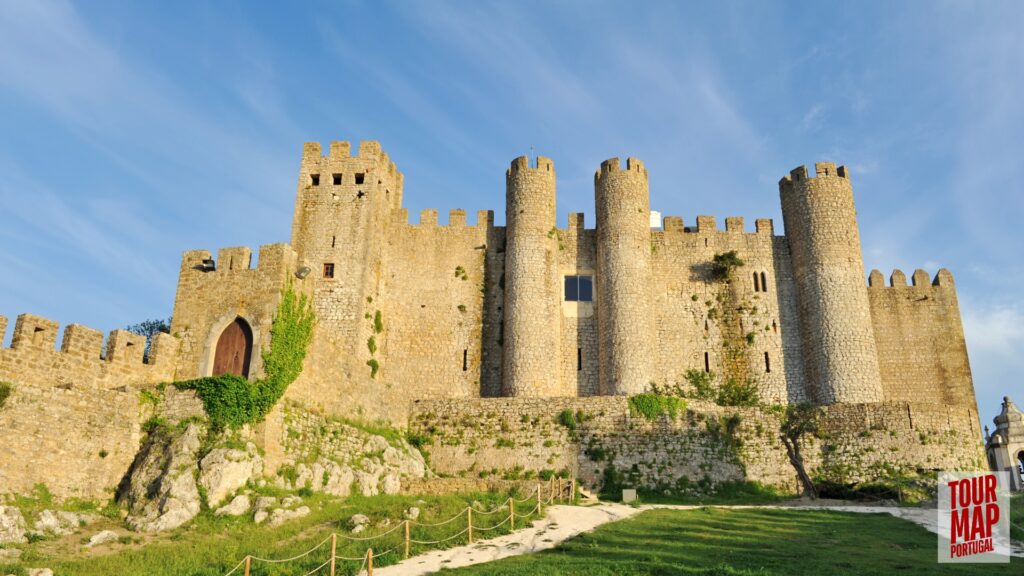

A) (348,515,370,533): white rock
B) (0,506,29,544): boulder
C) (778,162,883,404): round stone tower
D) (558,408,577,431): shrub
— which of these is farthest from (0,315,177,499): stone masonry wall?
(778,162,883,404): round stone tower

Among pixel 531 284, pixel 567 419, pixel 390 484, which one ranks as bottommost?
pixel 390 484

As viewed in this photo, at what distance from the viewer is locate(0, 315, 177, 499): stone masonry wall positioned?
61.0 ft

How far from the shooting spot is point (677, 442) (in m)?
29.7

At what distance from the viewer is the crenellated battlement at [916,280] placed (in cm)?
3794

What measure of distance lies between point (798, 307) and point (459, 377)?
1611cm

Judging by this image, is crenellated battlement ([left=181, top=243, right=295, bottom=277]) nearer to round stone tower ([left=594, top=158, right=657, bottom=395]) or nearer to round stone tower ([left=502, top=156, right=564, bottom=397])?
round stone tower ([left=502, top=156, right=564, bottom=397])

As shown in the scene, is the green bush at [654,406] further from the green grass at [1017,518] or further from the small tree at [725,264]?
the green grass at [1017,518]

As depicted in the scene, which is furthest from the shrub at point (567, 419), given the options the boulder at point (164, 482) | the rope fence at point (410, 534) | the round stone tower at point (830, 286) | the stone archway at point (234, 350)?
the boulder at point (164, 482)

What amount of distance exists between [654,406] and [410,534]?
46.7 ft

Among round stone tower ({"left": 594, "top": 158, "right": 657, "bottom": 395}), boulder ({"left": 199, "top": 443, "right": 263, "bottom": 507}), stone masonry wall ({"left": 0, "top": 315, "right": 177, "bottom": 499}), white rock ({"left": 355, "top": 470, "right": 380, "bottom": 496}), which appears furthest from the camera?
round stone tower ({"left": 594, "top": 158, "right": 657, "bottom": 395})

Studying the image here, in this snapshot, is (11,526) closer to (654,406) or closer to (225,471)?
(225,471)

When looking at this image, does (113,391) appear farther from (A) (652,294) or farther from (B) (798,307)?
(B) (798,307)

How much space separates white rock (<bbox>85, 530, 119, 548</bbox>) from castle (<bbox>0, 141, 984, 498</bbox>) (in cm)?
1282

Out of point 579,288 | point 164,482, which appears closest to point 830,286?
point 579,288
